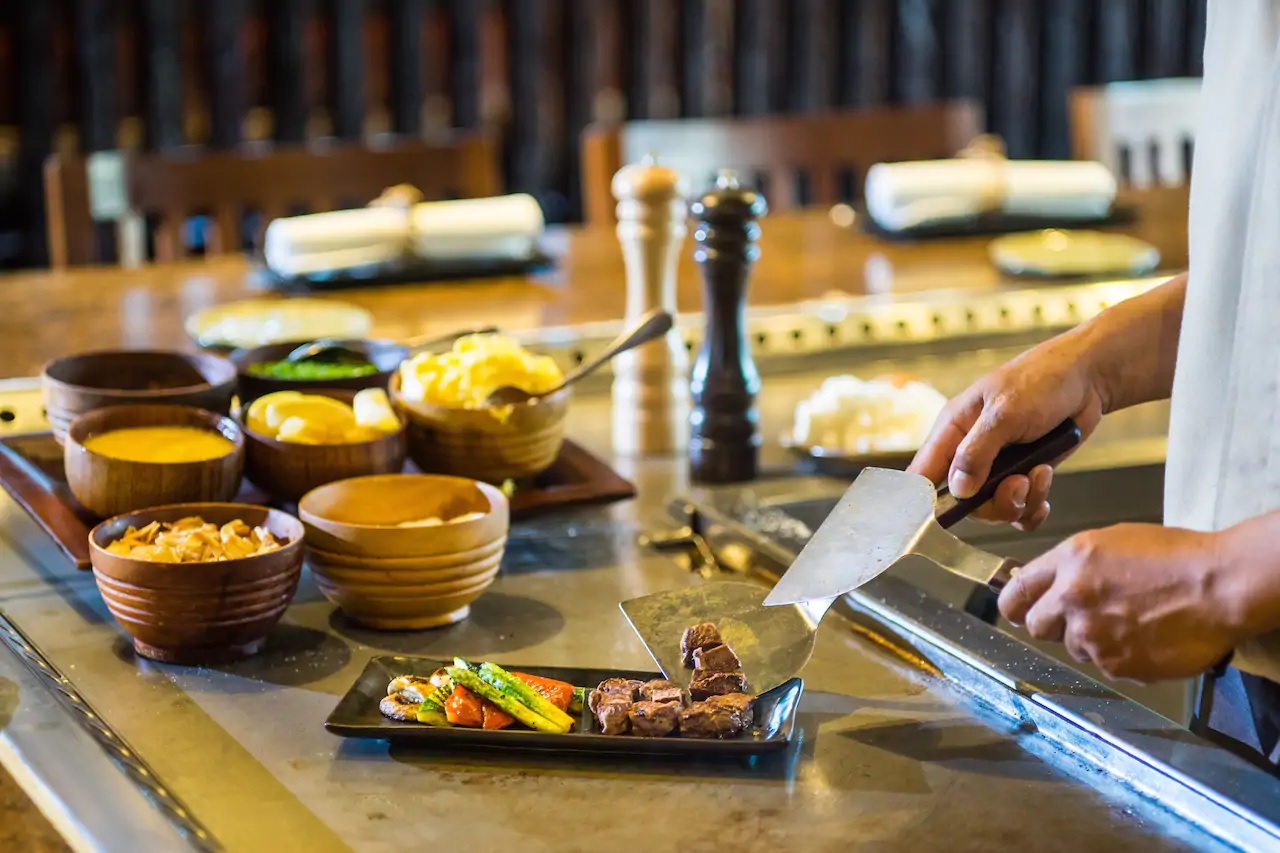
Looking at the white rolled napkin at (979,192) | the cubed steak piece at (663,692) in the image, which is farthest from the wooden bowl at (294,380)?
the white rolled napkin at (979,192)

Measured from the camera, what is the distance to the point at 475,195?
3.02 metres

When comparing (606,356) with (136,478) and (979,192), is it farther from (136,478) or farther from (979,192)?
(979,192)

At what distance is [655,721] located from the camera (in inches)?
42.9

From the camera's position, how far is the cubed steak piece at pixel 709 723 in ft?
3.57

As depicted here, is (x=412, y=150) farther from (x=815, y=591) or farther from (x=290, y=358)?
(x=815, y=591)

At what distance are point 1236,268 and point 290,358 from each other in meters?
0.91

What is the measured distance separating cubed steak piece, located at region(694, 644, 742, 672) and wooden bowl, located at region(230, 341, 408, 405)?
1.93 ft

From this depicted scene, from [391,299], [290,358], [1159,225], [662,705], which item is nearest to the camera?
[662,705]

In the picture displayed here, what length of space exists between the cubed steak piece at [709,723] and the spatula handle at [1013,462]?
0.23 meters

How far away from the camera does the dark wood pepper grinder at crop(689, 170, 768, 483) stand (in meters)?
1.67

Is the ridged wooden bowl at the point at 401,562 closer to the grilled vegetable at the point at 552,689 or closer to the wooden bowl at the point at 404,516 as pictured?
the wooden bowl at the point at 404,516

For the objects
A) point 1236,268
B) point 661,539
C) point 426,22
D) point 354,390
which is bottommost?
point 661,539

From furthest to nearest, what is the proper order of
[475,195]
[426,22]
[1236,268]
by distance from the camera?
[426,22]
[475,195]
[1236,268]

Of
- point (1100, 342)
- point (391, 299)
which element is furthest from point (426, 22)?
point (1100, 342)
